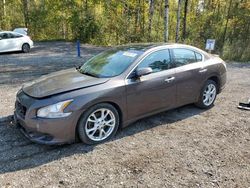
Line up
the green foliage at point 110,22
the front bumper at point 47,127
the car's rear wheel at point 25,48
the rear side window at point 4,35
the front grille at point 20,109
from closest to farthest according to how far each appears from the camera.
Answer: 1. the front bumper at point 47,127
2. the front grille at point 20,109
3. the rear side window at point 4,35
4. the car's rear wheel at point 25,48
5. the green foliage at point 110,22

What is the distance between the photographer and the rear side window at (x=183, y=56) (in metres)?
5.11

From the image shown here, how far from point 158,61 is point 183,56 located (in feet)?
2.29

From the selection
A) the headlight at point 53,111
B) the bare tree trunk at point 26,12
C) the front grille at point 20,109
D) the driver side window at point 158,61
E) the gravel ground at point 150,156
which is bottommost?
the gravel ground at point 150,156

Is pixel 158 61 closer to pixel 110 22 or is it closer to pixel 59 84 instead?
pixel 59 84

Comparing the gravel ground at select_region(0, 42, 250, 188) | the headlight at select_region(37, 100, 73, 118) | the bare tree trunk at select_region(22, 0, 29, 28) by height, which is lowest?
the gravel ground at select_region(0, 42, 250, 188)

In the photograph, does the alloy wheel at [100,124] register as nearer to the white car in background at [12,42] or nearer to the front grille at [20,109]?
the front grille at [20,109]

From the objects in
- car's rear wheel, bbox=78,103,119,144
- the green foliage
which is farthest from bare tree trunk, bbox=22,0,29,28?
car's rear wheel, bbox=78,103,119,144

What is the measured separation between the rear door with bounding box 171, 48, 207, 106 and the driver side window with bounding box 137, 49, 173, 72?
0.18m

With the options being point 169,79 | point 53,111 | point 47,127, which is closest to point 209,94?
point 169,79

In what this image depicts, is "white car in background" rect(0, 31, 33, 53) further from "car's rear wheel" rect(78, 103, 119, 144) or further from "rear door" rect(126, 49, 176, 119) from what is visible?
"car's rear wheel" rect(78, 103, 119, 144)

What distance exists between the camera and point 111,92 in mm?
4160

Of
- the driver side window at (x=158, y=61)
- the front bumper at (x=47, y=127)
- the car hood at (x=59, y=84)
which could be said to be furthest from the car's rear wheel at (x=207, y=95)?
the front bumper at (x=47, y=127)

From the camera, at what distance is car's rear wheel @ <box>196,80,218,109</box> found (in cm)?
561

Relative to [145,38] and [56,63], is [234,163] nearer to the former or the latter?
[56,63]
